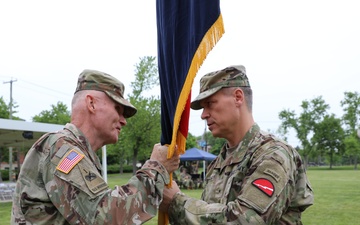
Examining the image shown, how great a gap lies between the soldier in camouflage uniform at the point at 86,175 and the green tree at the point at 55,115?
42291 millimetres

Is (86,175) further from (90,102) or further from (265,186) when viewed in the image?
(265,186)

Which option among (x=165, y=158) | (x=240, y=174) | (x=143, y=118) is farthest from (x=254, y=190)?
(x=143, y=118)

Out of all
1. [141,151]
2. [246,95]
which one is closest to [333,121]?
[141,151]

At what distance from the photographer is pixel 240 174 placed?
2432 mm

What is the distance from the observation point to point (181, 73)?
2602 millimetres

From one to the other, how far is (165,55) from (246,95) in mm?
596

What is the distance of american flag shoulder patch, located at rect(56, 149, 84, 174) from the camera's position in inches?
78.9

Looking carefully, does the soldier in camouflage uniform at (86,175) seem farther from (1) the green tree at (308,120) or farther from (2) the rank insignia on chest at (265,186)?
(1) the green tree at (308,120)

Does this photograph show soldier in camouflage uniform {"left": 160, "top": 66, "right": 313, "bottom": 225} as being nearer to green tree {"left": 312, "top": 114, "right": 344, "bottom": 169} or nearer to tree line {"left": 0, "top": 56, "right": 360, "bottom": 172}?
tree line {"left": 0, "top": 56, "right": 360, "bottom": 172}

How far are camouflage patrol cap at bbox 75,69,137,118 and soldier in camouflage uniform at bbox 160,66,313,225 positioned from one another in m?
0.52

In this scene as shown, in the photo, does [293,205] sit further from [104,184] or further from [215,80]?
[104,184]

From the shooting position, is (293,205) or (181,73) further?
(181,73)

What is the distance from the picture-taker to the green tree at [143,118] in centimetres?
3556

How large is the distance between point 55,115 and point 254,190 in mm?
45172
